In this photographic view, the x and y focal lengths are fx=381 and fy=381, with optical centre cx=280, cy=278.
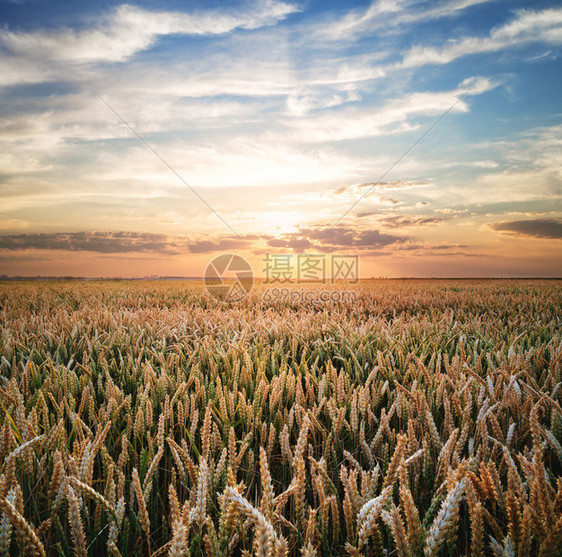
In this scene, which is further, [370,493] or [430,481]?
[430,481]

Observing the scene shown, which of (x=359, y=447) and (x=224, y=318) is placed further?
(x=224, y=318)

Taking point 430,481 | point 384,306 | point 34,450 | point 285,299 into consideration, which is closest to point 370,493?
point 430,481

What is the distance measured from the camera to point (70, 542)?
43.2 inches

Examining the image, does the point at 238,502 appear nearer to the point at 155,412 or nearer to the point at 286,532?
the point at 286,532

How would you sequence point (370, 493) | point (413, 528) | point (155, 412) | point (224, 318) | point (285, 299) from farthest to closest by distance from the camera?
point (285, 299)
point (224, 318)
point (155, 412)
point (370, 493)
point (413, 528)

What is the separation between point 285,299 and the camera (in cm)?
625

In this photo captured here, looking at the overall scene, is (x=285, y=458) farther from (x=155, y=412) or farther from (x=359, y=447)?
(x=155, y=412)

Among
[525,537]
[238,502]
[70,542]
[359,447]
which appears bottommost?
[70,542]

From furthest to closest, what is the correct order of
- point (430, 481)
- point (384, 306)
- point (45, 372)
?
1. point (384, 306)
2. point (45, 372)
3. point (430, 481)

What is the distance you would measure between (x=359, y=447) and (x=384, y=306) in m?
4.03

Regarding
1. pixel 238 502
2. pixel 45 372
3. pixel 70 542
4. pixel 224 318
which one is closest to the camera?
pixel 238 502

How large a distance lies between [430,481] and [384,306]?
421 cm

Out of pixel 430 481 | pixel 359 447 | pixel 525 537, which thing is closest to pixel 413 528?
pixel 525 537

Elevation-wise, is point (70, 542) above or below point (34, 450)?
below
